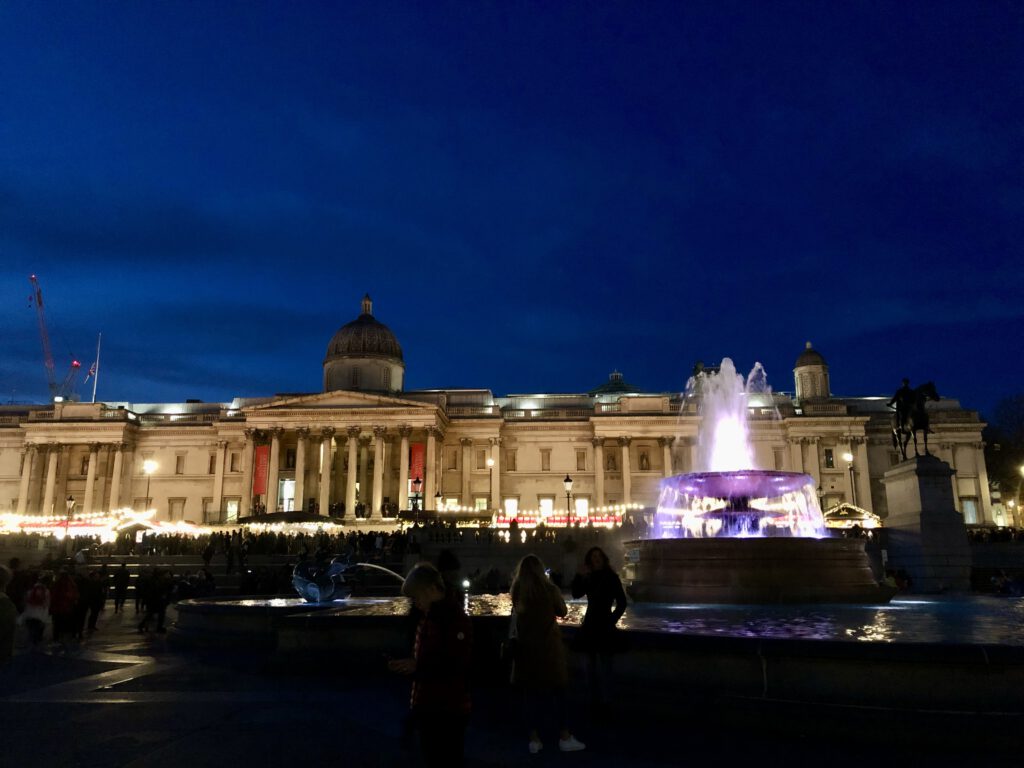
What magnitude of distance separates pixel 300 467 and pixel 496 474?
14781 millimetres

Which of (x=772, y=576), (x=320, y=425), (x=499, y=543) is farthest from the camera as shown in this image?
(x=320, y=425)

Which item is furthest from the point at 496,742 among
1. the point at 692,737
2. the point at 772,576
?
Result: the point at 772,576

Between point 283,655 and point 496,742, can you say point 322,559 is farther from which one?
point 496,742

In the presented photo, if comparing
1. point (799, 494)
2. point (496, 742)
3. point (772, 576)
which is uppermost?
point (799, 494)

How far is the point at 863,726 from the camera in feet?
22.7

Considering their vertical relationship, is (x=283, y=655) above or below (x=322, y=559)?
below

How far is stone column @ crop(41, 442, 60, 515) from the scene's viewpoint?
6400cm

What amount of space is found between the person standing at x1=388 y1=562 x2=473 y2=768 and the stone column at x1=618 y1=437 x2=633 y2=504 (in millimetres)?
57772

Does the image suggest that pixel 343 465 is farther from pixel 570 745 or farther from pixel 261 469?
pixel 570 745

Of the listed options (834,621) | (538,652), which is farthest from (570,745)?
(834,621)

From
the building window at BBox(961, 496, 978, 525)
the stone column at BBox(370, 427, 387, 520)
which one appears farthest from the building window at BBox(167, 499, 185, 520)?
the building window at BBox(961, 496, 978, 525)

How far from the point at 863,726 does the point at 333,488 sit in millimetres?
58715

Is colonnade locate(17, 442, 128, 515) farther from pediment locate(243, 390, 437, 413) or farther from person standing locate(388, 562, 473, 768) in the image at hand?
person standing locate(388, 562, 473, 768)

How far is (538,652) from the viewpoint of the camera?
689 cm
